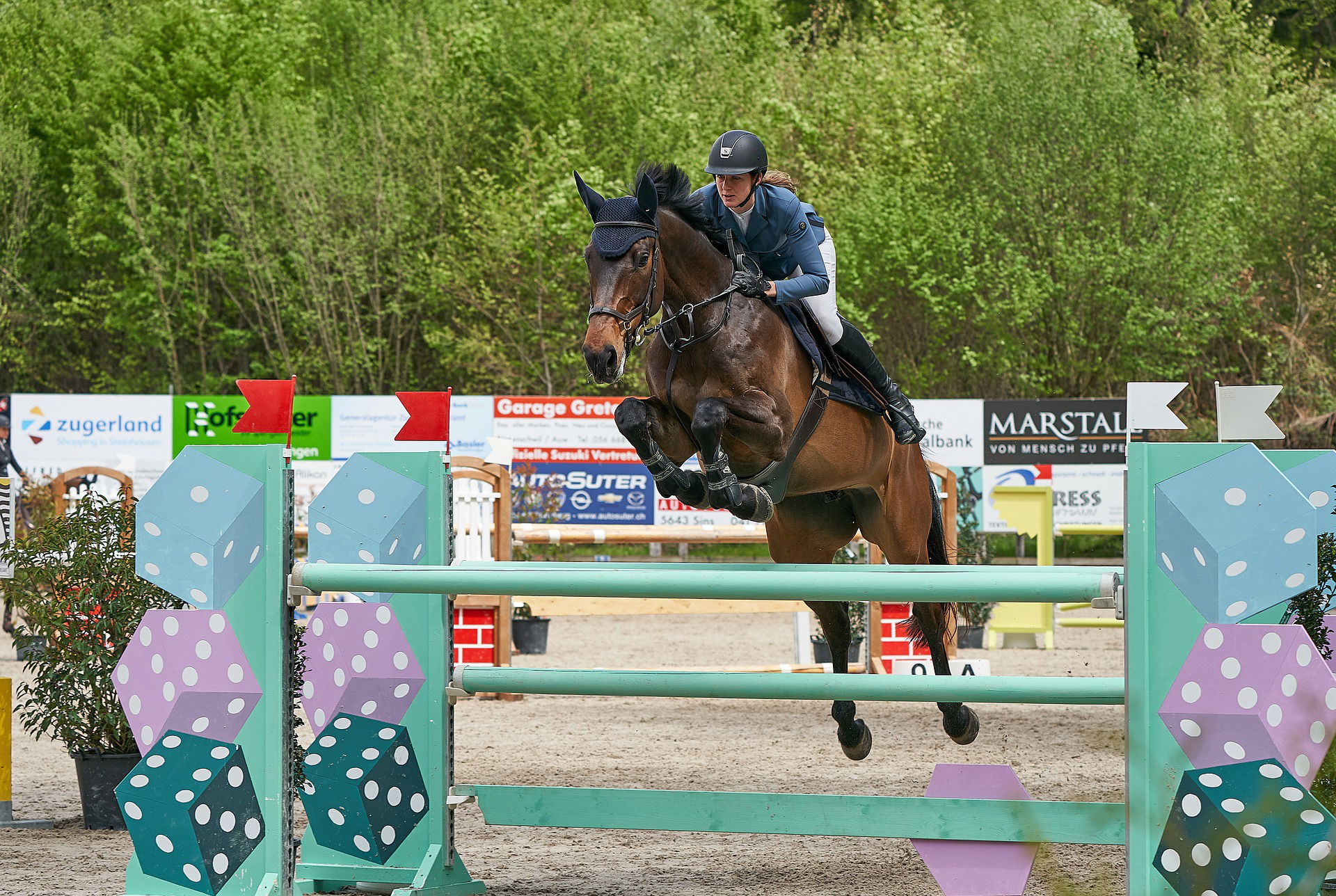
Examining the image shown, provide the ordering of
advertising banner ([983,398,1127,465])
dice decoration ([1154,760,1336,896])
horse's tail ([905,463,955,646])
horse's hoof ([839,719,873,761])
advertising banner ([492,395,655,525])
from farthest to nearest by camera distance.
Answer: advertising banner ([983,398,1127,465]), advertising banner ([492,395,655,525]), horse's tail ([905,463,955,646]), horse's hoof ([839,719,873,761]), dice decoration ([1154,760,1336,896])

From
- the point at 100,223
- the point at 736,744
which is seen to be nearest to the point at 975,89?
the point at 100,223

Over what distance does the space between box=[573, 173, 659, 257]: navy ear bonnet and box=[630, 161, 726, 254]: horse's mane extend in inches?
8.3

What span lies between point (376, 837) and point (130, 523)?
64.2 inches

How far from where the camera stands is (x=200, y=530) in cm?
288

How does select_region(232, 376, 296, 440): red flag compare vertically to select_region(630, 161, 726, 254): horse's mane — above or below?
below

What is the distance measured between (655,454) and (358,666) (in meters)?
0.94

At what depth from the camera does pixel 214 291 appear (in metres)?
23.9

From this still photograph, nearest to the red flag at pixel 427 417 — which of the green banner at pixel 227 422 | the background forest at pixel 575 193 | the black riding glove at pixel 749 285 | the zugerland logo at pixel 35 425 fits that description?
the black riding glove at pixel 749 285

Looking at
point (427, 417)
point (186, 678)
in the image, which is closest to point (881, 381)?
point (427, 417)

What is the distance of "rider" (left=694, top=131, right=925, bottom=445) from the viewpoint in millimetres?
3596

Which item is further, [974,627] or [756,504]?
[974,627]

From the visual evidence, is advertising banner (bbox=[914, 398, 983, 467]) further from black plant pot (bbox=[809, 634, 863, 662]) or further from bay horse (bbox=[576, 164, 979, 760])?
bay horse (bbox=[576, 164, 979, 760])

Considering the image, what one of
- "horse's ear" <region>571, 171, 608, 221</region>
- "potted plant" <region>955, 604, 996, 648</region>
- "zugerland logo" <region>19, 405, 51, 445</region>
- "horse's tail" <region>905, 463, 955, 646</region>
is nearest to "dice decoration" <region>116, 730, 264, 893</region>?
"horse's ear" <region>571, 171, 608, 221</region>

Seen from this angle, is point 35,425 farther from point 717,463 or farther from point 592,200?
point 717,463
